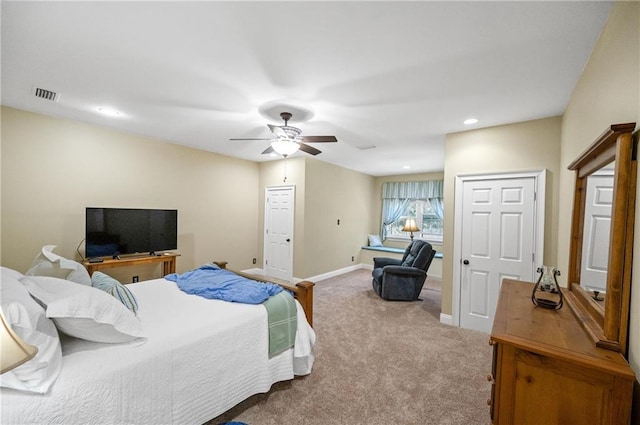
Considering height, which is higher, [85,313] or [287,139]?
[287,139]

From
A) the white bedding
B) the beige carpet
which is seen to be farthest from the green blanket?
the beige carpet

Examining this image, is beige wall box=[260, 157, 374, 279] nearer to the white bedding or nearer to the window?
the window

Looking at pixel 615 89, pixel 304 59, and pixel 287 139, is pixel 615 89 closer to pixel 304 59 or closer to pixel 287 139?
→ pixel 304 59

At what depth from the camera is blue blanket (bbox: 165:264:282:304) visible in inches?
87.1

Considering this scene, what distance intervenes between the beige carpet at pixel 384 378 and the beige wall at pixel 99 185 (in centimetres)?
276

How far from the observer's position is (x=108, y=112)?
10.5 feet

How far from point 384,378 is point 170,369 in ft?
5.73

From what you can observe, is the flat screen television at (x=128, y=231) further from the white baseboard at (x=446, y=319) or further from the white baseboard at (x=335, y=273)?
the white baseboard at (x=446, y=319)

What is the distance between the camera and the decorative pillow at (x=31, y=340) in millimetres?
1105

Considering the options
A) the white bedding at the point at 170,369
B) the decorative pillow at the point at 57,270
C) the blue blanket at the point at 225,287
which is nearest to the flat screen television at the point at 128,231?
the blue blanket at the point at 225,287

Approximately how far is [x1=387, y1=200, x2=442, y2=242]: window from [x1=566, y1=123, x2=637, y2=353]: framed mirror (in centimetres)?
509

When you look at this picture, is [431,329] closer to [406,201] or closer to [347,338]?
[347,338]

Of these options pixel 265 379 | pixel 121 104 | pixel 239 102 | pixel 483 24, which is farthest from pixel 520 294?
pixel 121 104

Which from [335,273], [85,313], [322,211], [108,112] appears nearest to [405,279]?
[335,273]
